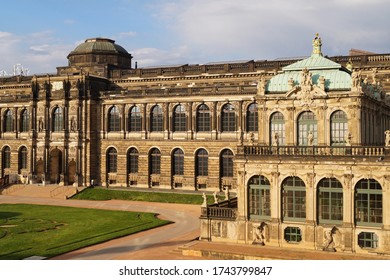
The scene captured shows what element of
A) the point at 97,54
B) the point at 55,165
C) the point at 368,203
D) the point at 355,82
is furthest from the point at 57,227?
the point at 97,54

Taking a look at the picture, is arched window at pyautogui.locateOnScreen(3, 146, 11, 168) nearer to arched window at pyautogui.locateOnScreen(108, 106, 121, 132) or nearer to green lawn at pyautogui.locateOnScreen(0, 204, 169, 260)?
arched window at pyautogui.locateOnScreen(108, 106, 121, 132)

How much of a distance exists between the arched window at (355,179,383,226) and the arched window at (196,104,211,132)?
132 feet

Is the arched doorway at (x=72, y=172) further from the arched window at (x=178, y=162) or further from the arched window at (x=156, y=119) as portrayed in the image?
the arched window at (x=178, y=162)

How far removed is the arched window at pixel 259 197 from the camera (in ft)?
129

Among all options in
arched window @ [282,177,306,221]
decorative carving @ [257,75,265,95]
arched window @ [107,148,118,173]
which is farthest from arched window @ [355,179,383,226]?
arched window @ [107,148,118,173]

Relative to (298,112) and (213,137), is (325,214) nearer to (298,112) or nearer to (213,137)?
(298,112)

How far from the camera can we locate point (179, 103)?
76.9 m

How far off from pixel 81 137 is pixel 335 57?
129 ft

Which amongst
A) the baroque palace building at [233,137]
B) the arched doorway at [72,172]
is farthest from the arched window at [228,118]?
the arched doorway at [72,172]

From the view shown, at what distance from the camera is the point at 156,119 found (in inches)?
3120

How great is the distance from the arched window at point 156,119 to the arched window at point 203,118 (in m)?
5.84

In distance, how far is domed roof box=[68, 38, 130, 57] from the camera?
98.1 m

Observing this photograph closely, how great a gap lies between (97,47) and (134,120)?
78.0 feet
